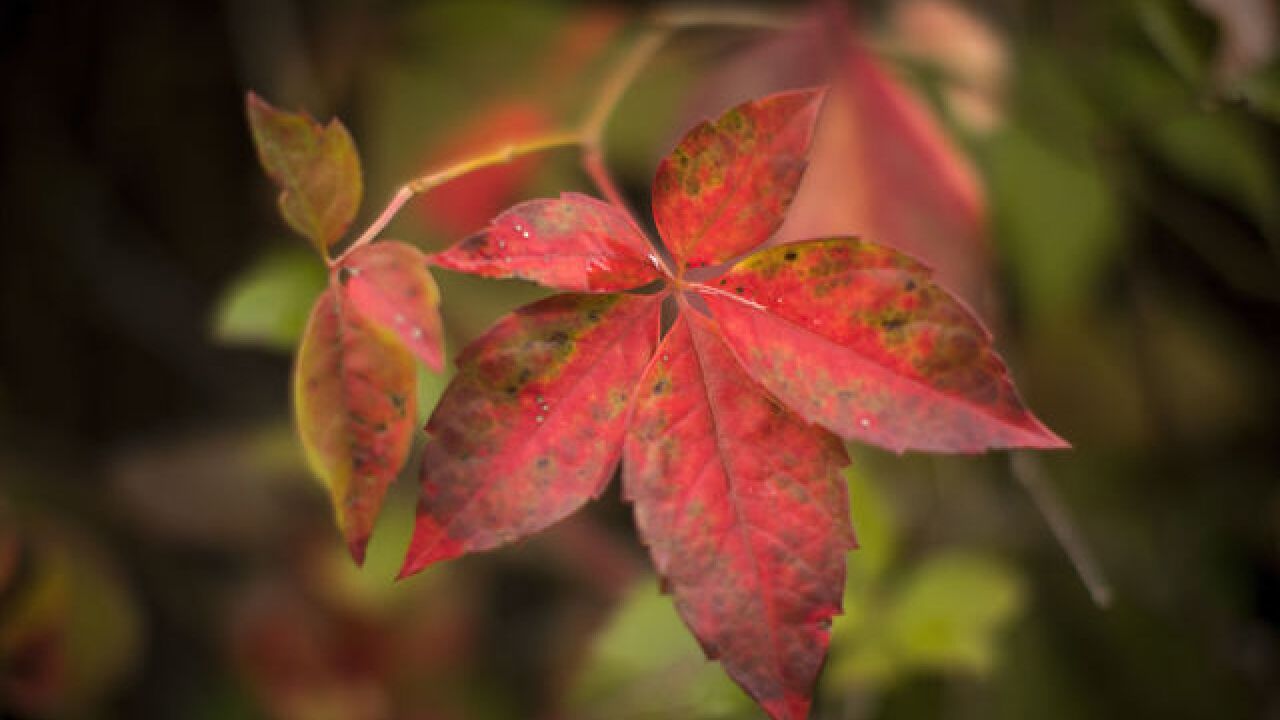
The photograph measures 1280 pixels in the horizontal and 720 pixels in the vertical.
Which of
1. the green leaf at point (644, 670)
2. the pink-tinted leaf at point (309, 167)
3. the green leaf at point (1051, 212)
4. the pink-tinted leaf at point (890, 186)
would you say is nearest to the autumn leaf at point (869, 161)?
the pink-tinted leaf at point (890, 186)

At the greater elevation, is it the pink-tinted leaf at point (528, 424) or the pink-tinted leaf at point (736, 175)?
the pink-tinted leaf at point (736, 175)

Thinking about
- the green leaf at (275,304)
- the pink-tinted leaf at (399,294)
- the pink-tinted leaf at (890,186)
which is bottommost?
the green leaf at (275,304)

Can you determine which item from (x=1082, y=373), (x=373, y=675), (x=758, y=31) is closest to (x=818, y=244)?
(x=758, y=31)

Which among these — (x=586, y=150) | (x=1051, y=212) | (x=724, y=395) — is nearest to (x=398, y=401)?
(x=724, y=395)

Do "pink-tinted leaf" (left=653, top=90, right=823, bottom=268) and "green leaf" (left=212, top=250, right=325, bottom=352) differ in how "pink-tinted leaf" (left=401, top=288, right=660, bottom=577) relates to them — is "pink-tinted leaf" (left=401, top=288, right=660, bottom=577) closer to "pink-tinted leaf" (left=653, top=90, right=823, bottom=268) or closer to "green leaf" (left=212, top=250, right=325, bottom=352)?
"pink-tinted leaf" (left=653, top=90, right=823, bottom=268)

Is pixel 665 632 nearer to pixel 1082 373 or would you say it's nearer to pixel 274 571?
pixel 274 571

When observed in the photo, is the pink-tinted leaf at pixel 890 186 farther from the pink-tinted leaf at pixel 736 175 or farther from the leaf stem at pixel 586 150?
the pink-tinted leaf at pixel 736 175

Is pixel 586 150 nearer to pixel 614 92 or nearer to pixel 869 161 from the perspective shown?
pixel 614 92

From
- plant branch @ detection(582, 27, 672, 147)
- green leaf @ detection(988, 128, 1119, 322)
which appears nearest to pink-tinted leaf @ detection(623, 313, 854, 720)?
plant branch @ detection(582, 27, 672, 147)
